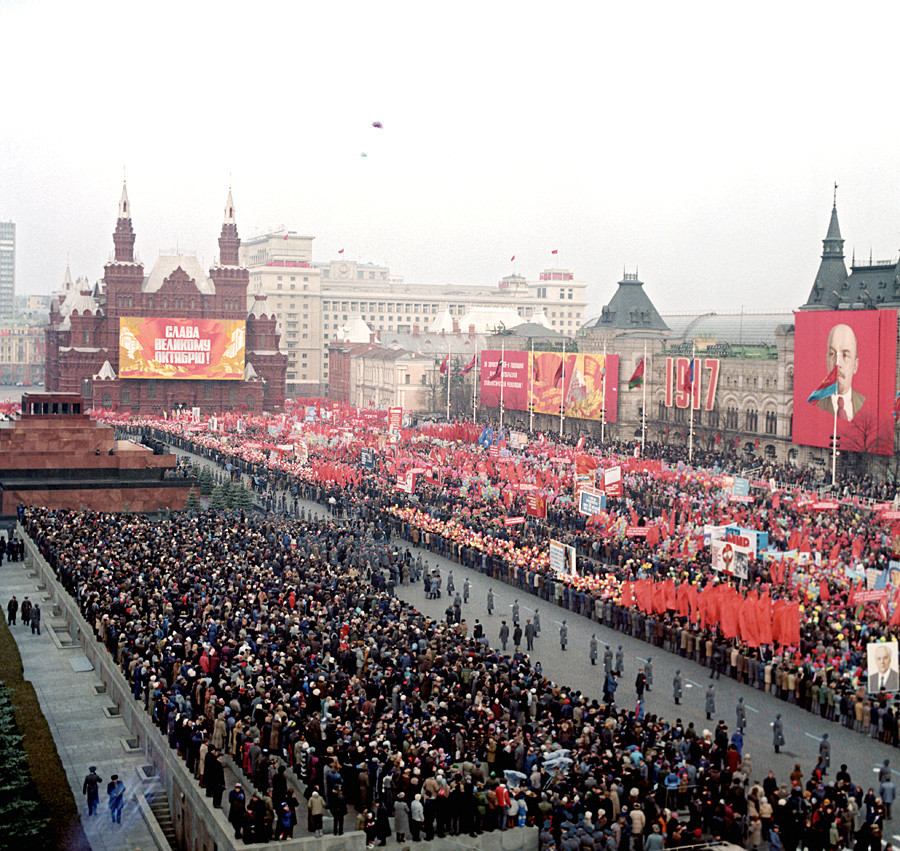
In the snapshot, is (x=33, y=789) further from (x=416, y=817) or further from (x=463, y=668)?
(x=463, y=668)

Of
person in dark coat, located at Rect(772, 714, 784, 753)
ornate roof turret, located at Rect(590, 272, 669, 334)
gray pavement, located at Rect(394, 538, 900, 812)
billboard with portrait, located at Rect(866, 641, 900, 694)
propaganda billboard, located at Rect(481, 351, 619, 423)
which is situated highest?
ornate roof turret, located at Rect(590, 272, 669, 334)

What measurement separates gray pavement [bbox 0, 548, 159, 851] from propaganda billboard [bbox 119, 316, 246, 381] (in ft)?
234

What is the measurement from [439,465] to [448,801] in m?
39.8

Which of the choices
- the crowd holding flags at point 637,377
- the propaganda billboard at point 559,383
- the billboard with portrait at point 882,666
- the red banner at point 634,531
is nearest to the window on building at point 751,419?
the crowd holding flags at point 637,377

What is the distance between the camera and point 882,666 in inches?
962

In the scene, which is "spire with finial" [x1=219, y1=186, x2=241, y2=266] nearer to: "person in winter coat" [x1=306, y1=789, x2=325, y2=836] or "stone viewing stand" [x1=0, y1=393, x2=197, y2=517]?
"stone viewing stand" [x1=0, y1=393, x2=197, y2=517]

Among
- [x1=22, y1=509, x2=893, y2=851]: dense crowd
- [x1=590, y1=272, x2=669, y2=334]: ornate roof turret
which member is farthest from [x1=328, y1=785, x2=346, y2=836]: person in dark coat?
[x1=590, y1=272, x2=669, y2=334]: ornate roof turret

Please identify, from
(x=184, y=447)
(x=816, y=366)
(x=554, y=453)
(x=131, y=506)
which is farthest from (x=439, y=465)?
(x=184, y=447)

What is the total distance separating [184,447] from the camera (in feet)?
261

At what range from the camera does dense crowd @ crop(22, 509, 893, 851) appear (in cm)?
1823

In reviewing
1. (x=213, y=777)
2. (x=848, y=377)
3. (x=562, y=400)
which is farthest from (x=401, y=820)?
(x=562, y=400)

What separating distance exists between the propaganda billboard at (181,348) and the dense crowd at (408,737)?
74.3 metres

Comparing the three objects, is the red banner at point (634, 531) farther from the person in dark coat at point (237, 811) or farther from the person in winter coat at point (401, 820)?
the person in dark coat at point (237, 811)

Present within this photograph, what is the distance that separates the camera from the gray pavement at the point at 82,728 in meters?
19.6
